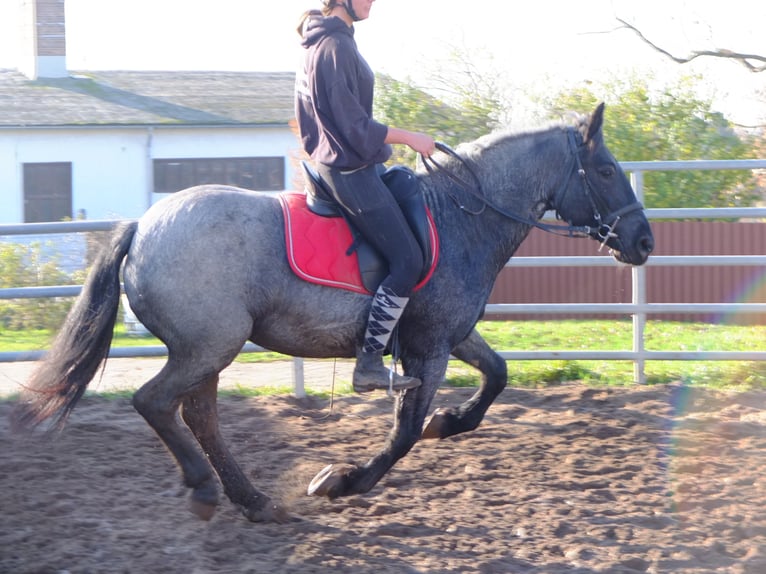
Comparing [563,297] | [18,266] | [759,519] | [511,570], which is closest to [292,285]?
[511,570]

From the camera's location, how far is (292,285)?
4770mm

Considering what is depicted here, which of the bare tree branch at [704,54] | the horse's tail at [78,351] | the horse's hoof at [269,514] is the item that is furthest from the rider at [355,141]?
the bare tree branch at [704,54]

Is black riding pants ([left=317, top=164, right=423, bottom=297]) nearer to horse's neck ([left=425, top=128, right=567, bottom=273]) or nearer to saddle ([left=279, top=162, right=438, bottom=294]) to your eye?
saddle ([left=279, top=162, right=438, bottom=294])

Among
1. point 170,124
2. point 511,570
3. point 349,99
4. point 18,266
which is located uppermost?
point 170,124

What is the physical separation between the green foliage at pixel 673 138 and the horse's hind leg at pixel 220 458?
9.44 meters

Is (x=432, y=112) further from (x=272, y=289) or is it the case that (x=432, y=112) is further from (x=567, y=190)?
(x=272, y=289)

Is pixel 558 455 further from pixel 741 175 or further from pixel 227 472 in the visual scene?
pixel 741 175

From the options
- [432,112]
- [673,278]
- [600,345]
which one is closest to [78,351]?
[600,345]

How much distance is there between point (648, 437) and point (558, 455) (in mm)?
734

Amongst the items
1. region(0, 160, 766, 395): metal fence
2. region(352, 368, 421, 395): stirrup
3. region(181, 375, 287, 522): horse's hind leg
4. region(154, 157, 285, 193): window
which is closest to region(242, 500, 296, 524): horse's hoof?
region(181, 375, 287, 522): horse's hind leg

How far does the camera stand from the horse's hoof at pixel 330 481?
498 cm

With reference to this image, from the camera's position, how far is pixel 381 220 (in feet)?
15.5

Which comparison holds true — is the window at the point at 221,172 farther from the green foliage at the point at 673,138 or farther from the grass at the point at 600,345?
the grass at the point at 600,345

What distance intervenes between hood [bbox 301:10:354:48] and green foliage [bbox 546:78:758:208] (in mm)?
9037
